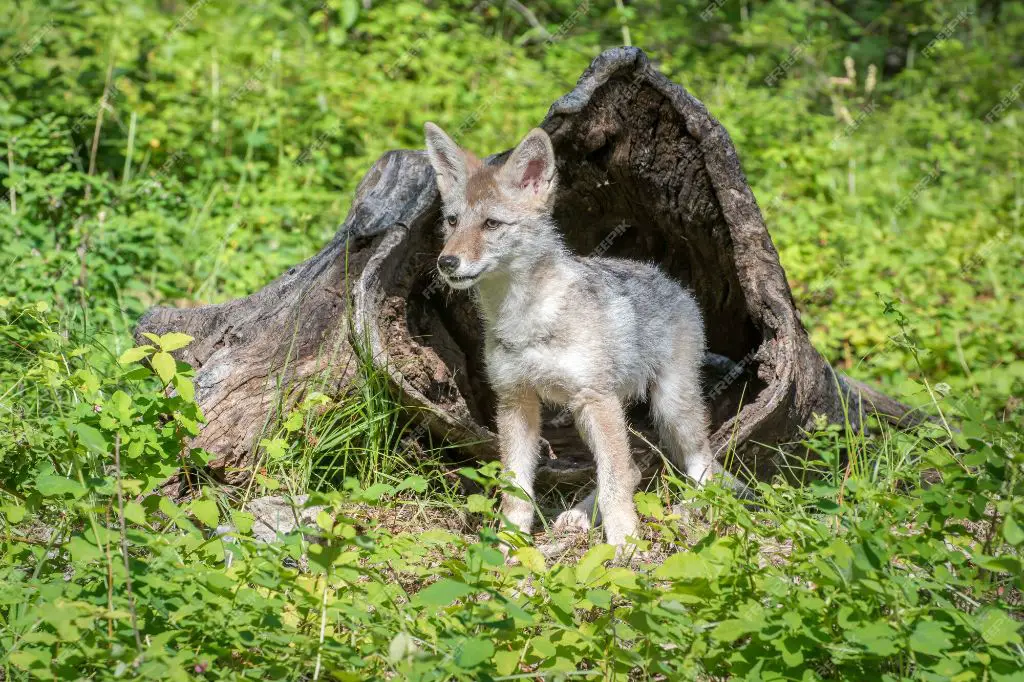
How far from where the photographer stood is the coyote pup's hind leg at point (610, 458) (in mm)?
4434

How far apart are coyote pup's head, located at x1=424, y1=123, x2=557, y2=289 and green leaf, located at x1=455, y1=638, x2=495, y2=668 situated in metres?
2.12

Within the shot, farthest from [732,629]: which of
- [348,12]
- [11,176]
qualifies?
[348,12]

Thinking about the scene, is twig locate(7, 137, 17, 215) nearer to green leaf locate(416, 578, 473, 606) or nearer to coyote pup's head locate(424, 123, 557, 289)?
coyote pup's head locate(424, 123, 557, 289)

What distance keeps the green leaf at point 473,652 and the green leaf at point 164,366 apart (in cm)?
155

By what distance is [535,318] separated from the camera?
15.2 ft

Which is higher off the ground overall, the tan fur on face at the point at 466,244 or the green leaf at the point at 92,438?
the tan fur on face at the point at 466,244

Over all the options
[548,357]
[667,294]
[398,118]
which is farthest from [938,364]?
[398,118]

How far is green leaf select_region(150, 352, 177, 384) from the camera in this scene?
135 inches

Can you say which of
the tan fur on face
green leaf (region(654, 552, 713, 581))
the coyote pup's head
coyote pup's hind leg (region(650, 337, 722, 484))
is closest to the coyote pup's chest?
the coyote pup's head

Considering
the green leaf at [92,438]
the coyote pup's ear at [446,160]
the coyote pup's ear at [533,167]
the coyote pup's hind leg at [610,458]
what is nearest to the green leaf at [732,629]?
the coyote pup's hind leg at [610,458]

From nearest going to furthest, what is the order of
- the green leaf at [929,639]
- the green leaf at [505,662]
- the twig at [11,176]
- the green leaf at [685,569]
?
1. the green leaf at [929,639]
2. the green leaf at [505,662]
3. the green leaf at [685,569]
4. the twig at [11,176]

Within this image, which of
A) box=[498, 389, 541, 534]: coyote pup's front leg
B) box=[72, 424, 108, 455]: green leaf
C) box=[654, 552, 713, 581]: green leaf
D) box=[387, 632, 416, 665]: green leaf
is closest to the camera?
box=[387, 632, 416, 665]: green leaf

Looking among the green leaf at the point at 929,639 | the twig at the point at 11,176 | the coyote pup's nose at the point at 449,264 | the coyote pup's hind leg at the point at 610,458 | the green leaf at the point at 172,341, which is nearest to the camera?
the green leaf at the point at 929,639

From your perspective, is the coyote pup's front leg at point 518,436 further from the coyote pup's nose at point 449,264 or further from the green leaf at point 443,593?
the green leaf at point 443,593
